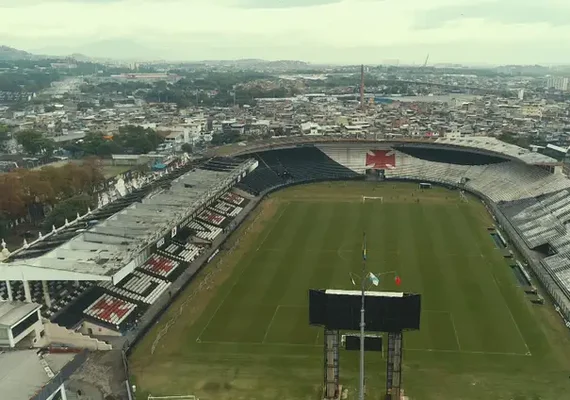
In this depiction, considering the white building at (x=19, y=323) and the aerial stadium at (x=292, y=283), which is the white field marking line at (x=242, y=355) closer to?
the aerial stadium at (x=292, y=283)

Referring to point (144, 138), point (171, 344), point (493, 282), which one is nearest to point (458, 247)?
point (493, 282)

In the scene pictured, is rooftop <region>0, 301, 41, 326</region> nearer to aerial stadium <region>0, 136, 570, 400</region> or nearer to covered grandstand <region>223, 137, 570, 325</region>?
aerial stadium <region>0, 136, 570, 400</region>

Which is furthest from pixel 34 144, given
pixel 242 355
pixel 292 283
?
pixel 242 355

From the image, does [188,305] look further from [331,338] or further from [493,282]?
[493,282]

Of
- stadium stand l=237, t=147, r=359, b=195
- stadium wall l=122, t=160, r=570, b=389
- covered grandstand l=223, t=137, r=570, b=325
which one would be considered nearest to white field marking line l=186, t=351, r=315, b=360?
stadium wall l=122, t=160, r=570, b=389

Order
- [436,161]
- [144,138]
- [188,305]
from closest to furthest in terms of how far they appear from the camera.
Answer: [188,305] < [436,161] < [144,138]

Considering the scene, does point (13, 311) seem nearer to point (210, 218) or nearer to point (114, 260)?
point (114, 260)
